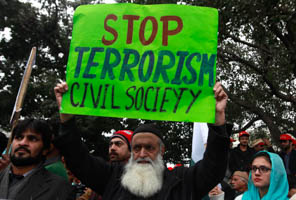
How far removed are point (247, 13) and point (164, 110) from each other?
770cm

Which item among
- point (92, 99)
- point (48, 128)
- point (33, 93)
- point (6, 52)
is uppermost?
point (6, 52)

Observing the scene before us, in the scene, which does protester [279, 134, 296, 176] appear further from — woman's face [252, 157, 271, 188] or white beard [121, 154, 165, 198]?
white beard [121, 154, 165, 198]

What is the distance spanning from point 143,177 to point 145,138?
12.7 inches

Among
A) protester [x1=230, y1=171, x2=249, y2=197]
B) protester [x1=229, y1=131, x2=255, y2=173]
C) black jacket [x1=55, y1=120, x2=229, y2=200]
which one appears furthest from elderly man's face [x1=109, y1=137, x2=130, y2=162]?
protester [x1=229, y1=131, x2=255, y2=173]

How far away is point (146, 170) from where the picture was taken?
9.29 feet

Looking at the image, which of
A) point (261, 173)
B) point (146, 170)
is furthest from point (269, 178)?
point (146, 170)

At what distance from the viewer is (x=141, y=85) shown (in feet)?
8.95

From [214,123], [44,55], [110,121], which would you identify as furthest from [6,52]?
[214,123]

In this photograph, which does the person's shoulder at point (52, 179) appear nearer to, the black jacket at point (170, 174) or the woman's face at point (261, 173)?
the black jacket at point (170, 174)

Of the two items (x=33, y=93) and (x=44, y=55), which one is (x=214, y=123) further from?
(x=44, y=55)

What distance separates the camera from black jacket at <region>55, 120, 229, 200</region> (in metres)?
2.52

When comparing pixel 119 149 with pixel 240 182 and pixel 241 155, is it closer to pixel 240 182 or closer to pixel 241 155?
pixel 240 182

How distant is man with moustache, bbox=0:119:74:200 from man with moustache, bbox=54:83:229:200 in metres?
0.21

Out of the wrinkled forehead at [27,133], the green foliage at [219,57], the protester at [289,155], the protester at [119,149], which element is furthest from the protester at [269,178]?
the green foliage at [219,57]
